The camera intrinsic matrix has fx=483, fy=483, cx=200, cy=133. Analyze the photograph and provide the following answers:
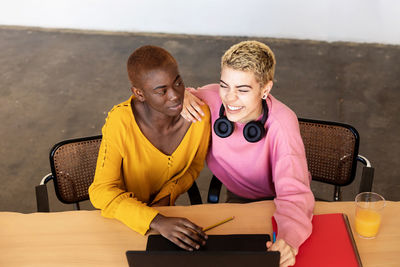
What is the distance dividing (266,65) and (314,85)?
2685 millimetres

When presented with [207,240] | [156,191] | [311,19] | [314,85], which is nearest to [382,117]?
[314,85]

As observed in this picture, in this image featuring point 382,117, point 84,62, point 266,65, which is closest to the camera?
point 266,65

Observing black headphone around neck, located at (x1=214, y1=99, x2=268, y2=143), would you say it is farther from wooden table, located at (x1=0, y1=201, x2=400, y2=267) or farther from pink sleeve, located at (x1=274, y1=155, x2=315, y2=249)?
wooden table, located at (x1=0, y1=201, x2=400, y2=267)

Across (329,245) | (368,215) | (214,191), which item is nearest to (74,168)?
(214,191)

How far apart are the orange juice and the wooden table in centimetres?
3

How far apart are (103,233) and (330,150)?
119cm

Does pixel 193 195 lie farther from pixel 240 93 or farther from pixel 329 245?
pixel 329 245

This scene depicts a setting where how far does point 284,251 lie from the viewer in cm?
161

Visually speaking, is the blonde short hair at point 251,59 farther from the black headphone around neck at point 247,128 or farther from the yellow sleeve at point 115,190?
the yellow sleeve at point 115,190

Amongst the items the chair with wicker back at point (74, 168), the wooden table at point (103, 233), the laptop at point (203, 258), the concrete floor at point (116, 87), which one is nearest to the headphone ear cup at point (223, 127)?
the wooden table at point (103, 233)

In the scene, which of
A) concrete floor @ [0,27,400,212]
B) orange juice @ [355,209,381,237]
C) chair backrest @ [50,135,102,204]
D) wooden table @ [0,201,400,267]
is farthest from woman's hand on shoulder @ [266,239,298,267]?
concrete floor @ [0,27,400,212]

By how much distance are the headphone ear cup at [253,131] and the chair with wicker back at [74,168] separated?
50 cm

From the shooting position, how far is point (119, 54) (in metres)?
5.09

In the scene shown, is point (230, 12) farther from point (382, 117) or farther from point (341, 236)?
point (341, 236)
